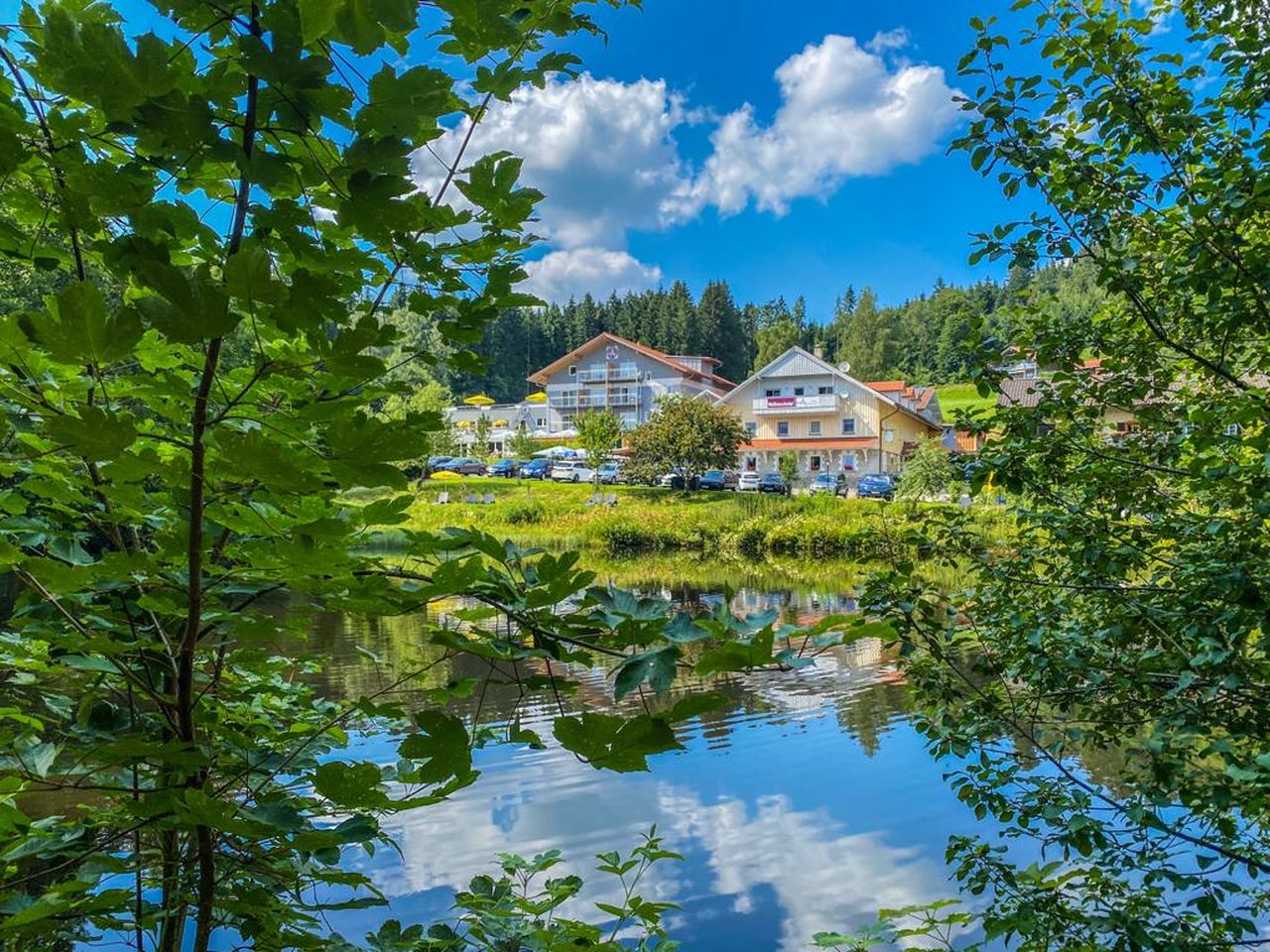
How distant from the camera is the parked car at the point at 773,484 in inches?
1128

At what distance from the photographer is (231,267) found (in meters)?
0.62

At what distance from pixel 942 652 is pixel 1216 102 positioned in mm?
1936

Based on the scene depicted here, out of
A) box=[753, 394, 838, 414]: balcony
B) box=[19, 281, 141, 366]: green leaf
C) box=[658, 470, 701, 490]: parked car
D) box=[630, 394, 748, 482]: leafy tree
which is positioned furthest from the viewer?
box=[753, 394, 838, 414]: balcony

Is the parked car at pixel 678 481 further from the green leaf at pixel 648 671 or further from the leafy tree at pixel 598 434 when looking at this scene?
→ the green leaf at pixel 648 671


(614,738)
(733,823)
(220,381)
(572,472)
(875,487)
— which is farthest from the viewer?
(572,472)

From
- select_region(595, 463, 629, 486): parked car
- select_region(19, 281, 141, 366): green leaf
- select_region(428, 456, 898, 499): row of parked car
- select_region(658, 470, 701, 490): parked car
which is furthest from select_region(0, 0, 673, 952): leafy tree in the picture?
select_region(595, 463, 629, 486): parked car

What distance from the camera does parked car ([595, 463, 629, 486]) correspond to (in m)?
32.4

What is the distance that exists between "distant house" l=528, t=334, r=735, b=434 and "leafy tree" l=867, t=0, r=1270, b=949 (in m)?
40.8

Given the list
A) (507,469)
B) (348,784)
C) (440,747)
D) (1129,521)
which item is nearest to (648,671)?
(440,747)

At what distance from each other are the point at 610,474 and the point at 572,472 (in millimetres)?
1967

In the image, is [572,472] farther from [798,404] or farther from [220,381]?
[220,381]

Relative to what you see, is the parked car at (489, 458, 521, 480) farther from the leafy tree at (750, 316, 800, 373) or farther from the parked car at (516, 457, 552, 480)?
the leafy tree at (750, 316, 800, 373)

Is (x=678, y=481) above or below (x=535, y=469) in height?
below

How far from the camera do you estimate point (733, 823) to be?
213 inches
